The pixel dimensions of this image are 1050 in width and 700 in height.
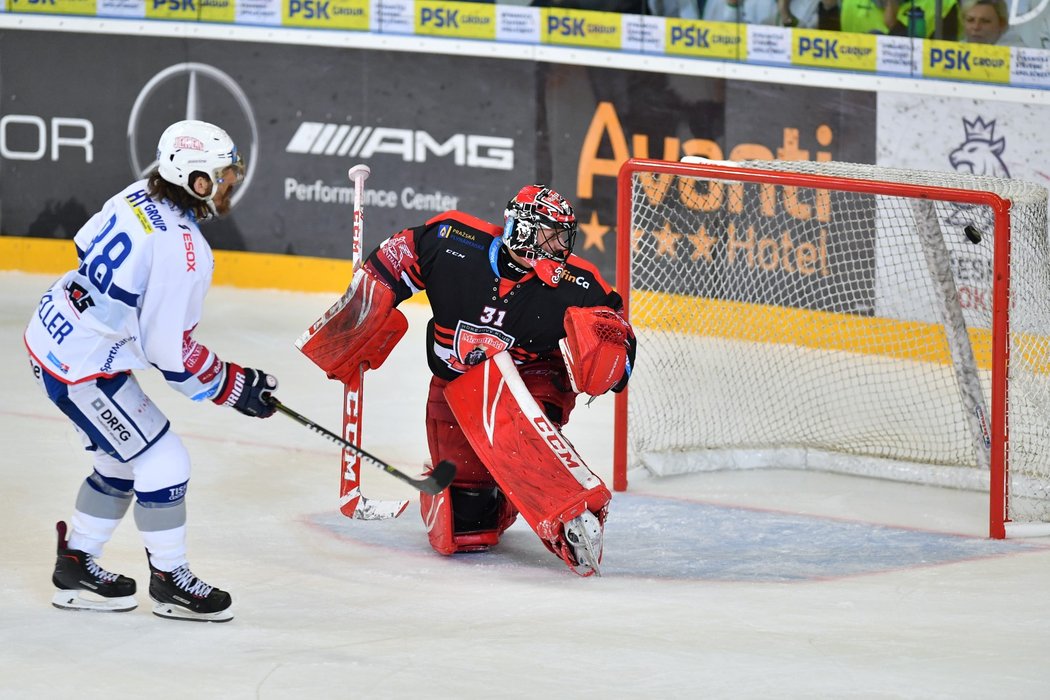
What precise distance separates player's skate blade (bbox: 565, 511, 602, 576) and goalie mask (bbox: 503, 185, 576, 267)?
687mm

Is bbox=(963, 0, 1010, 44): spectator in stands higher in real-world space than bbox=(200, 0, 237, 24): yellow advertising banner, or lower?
lower

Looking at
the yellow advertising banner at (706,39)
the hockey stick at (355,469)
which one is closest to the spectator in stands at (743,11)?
the yellow advertising banner at (706,39)

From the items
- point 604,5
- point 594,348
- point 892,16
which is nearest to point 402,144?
point 604,5

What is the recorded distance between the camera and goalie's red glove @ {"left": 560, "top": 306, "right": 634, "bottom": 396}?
4250mm

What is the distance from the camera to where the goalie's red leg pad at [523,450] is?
14.1ft

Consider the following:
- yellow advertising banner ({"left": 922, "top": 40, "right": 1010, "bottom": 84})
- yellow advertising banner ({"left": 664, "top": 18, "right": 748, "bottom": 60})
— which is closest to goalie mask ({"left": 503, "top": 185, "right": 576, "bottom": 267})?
yellow advertising banner ({"left": 922, "top": 40, "right": 1010, "bottom": 84})

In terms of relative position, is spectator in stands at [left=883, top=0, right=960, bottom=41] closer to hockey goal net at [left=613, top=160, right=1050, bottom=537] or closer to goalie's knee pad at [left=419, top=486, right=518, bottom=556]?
hockey goal net at [left=613, top=160, right=1050, bottom=537]

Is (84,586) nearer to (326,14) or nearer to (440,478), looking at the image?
(440,478)

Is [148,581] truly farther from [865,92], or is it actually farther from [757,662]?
[865,92]

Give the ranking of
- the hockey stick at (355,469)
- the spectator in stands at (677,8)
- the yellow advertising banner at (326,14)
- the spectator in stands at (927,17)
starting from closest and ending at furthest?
the hockey stick at (355,469), the spectator in stands at (927,17), the spectator in stands at (677,8), the yellow advertising banner at (326,14)

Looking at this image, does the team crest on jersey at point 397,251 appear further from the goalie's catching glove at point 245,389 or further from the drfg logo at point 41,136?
the drfg logo at point 41,136

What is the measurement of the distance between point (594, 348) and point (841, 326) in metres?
2.39

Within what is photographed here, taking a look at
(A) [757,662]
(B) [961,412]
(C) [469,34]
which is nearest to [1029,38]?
(B) [961,412]

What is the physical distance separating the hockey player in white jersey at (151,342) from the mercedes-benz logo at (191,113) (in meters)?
4.71
